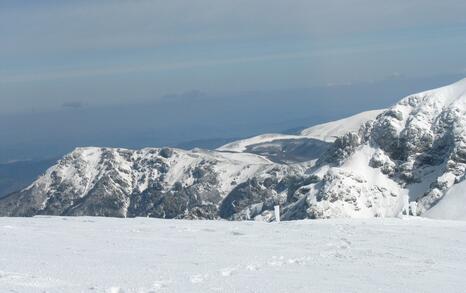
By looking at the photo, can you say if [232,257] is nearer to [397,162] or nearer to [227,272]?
[227,272]

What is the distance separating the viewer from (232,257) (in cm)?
2525

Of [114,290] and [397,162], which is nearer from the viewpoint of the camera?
[114,290]

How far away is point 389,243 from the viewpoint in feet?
95.5

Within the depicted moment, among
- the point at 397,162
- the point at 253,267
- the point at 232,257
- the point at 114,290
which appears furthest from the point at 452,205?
the point at 114,290

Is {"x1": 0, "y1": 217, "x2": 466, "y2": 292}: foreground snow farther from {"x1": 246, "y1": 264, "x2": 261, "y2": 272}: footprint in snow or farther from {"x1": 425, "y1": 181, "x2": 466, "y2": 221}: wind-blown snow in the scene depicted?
{"x1": 425, "y1": 181, "x2": 466, "y2": 221}: wind-blown snow

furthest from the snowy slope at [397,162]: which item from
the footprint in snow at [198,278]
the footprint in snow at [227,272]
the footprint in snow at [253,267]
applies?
the footprint in snow at [198,278]

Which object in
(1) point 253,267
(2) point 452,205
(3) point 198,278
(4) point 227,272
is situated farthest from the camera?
(2) point 452,205

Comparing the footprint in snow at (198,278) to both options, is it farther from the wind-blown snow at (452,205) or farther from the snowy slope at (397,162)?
the snowy slope at (397,162)

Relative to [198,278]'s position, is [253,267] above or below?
below

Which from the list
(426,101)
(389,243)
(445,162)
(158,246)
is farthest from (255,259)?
(426,101)

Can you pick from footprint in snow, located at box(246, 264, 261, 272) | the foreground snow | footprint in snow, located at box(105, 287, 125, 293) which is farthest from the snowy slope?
footprint in snow, located at box(105, 287, 125, 293)

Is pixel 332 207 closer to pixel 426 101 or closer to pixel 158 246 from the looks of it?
pixel 426 101

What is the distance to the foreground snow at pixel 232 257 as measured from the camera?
20.2 metres

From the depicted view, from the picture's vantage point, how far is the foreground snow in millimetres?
20172
